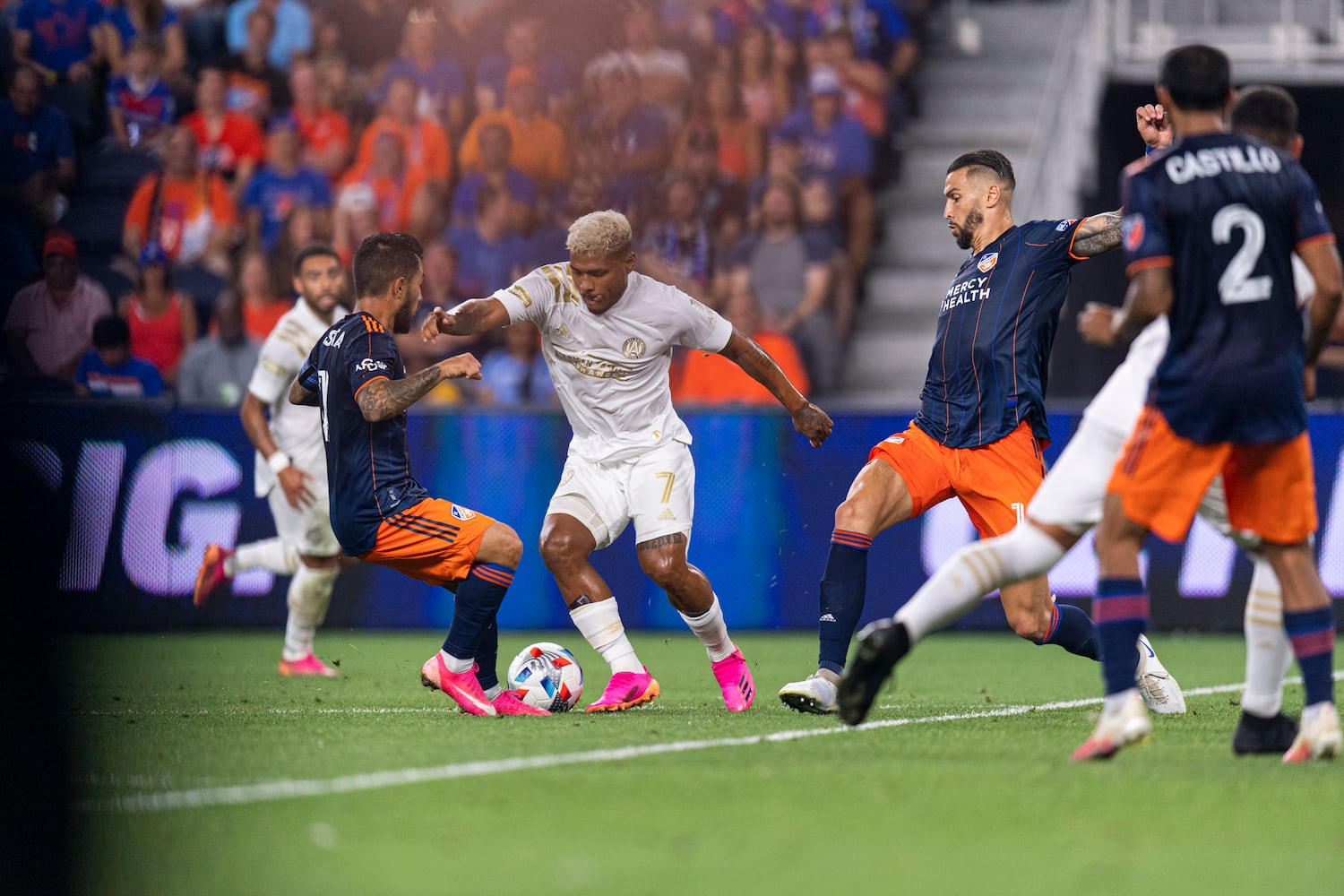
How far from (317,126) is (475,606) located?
32.9ft

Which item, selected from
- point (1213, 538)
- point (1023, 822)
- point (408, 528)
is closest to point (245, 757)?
point (408, 528)

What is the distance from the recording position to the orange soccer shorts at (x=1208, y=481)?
521 cm

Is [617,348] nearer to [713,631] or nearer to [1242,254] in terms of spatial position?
[713,631]

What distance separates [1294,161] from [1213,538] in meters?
6.95

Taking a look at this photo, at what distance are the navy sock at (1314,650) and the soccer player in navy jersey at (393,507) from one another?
3027 millimetres

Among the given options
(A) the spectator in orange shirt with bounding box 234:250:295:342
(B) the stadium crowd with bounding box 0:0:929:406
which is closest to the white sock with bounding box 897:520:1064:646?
(B) the stadium crowd with bounding box 0:0:929:406

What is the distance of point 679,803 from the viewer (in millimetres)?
4637

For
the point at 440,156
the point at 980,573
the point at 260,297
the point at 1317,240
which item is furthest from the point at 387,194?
the point at 1317,240

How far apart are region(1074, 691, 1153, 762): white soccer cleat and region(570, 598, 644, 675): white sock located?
2.45 metres

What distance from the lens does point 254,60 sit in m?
16.9

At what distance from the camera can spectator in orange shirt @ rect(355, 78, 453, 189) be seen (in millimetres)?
15547

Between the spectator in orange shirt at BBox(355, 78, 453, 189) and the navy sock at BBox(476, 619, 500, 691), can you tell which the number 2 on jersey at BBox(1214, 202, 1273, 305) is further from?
the spectator in orange shirt at BBox(355, 78, 453, 189)

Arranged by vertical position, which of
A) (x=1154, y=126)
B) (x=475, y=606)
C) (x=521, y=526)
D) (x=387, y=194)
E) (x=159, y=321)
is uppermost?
(x=1154, y=126)

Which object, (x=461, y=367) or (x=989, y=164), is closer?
(x=461, y=367)
